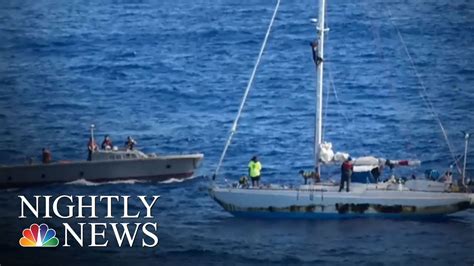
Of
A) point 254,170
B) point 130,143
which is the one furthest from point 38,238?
point 130,143

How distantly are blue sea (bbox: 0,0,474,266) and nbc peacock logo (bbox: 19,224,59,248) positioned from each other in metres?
0.59

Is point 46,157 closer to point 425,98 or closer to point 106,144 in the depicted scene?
point 106,144

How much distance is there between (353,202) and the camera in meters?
126

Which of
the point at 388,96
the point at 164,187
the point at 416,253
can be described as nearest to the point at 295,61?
the point at 388,96

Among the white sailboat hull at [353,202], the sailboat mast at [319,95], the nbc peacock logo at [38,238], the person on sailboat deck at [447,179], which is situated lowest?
the nbc peacock logo at [38,238]

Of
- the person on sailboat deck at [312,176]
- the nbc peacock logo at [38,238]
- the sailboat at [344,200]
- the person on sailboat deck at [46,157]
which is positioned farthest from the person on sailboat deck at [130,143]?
the nbc peacock logo at [38,238]

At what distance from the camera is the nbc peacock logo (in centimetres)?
12150

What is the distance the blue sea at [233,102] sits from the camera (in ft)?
403

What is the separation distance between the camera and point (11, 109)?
156875 millimetres

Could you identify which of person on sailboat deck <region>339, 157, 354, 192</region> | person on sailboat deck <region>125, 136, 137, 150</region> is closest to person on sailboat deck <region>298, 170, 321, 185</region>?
person on sailboat deck <region>339, 157, 354, 192</region>

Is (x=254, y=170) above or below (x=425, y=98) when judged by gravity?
below

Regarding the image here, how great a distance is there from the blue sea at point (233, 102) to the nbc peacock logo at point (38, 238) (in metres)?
0.59

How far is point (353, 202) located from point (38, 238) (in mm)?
15288

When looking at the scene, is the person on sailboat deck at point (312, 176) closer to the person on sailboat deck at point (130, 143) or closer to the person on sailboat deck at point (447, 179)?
the person on sailboat deck at point (447, 179)
